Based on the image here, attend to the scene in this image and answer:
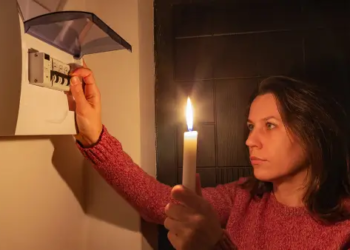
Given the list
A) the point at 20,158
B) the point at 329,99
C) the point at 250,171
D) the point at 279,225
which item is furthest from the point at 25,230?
the point at 329,99

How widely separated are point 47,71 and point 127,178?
1.05 ft

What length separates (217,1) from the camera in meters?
1.05

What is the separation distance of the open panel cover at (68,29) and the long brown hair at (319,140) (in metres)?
0.41

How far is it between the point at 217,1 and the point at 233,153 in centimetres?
50

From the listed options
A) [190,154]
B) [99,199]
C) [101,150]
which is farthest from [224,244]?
[99,199]

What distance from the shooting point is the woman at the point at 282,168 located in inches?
28.1

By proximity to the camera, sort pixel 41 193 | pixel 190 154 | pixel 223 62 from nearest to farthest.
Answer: pixel 190 154 < pixel 41 193 < pixel 223 62

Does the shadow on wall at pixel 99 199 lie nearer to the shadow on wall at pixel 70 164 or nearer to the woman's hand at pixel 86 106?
the shadow on wall at pixel 70 164

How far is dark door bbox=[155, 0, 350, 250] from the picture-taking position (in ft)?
3.27

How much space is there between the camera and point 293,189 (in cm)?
79

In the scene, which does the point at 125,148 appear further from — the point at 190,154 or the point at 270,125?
the point at 190,154

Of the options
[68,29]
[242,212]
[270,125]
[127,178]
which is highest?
[68,29]

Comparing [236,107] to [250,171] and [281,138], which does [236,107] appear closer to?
[250,171]

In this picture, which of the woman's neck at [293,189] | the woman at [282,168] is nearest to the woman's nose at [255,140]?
the woman at [282,168]
